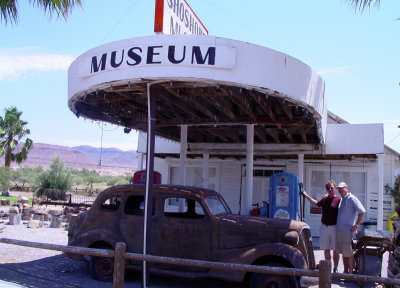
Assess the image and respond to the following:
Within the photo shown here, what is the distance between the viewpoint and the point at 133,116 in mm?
10328

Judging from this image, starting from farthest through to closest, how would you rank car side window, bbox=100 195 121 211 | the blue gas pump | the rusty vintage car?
the blue gas pump, car side window, bbox=100 195 121 211, the rusty vintage car

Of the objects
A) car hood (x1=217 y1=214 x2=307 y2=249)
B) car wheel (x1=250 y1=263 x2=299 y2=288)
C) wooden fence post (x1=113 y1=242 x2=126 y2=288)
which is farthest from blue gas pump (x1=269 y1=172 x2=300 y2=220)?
wooden fence post (x1=113 y1=242 x2=126 y2=288)

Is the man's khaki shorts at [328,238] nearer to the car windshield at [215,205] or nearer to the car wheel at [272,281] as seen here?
the car windshield at [215,205]

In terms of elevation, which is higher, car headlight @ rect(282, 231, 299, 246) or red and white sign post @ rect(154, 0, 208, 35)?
red and white sign post @ rect(154, 0, 208, 35)

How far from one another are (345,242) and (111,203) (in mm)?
4480

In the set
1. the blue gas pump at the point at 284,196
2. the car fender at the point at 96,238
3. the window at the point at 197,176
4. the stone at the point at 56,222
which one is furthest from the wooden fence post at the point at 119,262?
the window at the point at 197,176

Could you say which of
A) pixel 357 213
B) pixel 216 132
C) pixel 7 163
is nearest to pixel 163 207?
pixel 357 213

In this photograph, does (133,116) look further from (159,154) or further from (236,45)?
(159,154)

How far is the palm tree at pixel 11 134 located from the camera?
107ft

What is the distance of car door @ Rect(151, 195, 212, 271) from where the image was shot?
6.33 m

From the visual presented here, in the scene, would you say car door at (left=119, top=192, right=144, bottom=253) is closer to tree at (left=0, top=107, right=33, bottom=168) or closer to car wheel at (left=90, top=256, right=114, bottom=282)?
car wheel at (left=90, top=256, right=114, bottom=282)

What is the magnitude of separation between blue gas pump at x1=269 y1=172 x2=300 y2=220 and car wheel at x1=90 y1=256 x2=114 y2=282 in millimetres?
4962

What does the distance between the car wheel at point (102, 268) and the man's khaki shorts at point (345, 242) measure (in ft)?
14.0

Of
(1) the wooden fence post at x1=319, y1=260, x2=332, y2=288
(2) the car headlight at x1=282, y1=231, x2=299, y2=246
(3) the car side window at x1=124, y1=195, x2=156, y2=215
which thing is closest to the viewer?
(1) the wooden fence post at x1=319, y1=260, x2=332, y2=288
